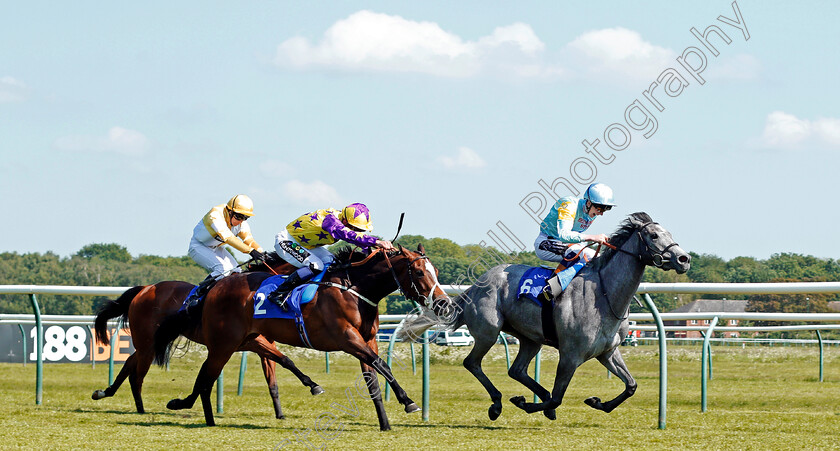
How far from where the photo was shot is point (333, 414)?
871 cm

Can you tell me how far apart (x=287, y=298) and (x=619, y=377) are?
8.58ft

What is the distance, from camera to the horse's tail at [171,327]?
8.45m

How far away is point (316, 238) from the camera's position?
8.17 metres

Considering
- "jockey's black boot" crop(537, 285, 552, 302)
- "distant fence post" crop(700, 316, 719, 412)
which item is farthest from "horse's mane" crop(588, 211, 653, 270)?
"distant fence post" crop(700, 316, 719, 412)

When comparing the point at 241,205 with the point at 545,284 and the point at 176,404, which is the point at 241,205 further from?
the point at 545,284

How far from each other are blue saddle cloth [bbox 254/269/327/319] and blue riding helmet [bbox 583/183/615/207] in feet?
7.14

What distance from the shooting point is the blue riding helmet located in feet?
24.6

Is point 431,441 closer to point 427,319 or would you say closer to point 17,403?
point 427,319

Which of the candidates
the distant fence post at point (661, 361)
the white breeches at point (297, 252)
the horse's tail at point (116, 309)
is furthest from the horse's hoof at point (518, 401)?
the horse's tail at point (116, 309)

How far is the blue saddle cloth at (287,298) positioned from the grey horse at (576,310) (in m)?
0.95

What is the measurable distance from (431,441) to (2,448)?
2.70m

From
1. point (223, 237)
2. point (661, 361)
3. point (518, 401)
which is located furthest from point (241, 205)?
point (661, 361)

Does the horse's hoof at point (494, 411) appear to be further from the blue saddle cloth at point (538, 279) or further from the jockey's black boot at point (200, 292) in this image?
the jockey's black boot at point (200, 292)

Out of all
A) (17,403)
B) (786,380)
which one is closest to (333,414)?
(17,403)
